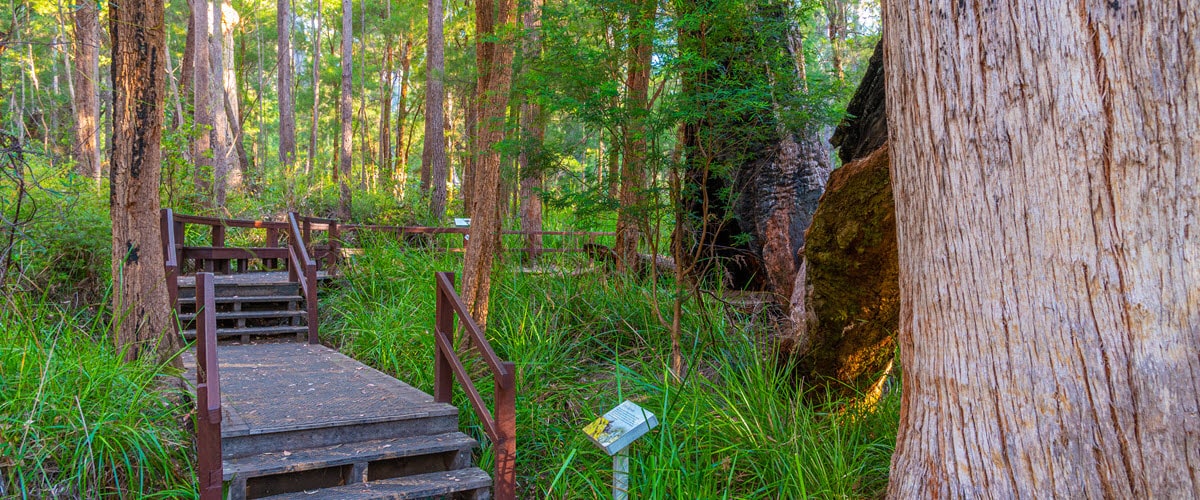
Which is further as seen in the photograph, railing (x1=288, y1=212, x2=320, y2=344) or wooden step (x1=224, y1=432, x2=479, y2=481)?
railing (x1=288, y1=212, x2=320, y2=344)

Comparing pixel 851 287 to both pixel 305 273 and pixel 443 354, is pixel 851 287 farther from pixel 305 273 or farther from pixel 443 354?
pixel 305 273

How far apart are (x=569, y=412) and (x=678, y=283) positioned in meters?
1.24

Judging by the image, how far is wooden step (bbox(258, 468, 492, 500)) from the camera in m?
4.09

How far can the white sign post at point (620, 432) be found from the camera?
136 inches

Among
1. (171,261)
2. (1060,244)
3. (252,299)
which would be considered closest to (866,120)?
(1060,244)

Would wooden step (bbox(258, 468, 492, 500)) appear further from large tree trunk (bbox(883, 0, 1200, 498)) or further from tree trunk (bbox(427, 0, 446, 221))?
tree trunk (bbox(427, 0, 446, 221))

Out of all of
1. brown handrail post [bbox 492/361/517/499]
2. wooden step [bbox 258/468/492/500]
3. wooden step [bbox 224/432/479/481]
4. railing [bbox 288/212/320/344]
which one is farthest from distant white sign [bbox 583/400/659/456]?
railing [bbox 288/212/320/344]

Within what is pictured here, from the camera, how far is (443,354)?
5215 millimetres

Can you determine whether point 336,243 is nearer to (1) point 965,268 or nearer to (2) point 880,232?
(2) point 880,232

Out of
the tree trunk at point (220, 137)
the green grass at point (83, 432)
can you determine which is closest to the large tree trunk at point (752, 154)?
the green grass at point (83, 432)

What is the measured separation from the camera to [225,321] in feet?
30.5

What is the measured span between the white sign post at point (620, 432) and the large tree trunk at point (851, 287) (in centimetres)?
156

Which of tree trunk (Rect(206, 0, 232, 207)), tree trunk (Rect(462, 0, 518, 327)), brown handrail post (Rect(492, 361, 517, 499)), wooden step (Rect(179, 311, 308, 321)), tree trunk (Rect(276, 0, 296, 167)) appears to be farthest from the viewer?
tree trunk (Rect(276, 0, 296, 167))

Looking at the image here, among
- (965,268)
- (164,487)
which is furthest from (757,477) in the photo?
(164,487)
